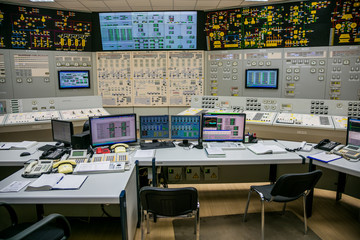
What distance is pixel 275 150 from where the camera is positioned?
2.85 meters

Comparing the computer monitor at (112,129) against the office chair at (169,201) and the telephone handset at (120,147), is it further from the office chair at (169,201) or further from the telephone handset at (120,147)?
the office chair at (169,201)

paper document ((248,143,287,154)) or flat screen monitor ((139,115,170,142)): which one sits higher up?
flat screen monitor ((139,115,170,142))

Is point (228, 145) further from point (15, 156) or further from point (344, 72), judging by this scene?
point (344, 72)

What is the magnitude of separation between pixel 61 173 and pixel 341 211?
9.69ft

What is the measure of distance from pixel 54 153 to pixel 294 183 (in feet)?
7.69

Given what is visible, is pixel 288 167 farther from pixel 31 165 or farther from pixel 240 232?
pixel 31 165

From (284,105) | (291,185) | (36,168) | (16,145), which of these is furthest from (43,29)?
(291,185)

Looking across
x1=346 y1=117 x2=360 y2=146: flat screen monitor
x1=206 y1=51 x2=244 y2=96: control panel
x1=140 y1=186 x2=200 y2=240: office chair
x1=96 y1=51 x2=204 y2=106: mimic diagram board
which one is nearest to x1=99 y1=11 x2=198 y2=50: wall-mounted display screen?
x1=96 y1=51 x2=204 y2=106: mimic diagram board

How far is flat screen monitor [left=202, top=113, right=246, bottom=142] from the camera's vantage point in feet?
10.1

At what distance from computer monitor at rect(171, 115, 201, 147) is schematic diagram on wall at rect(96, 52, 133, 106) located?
10.5 ft

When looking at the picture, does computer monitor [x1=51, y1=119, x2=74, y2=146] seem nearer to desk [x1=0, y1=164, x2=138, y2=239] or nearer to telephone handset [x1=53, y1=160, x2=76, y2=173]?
telephone handset [x1=53, y1=160, x2=76, y2=173]

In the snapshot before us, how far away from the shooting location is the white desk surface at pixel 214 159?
258 cm

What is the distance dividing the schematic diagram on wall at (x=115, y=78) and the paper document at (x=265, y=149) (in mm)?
3775

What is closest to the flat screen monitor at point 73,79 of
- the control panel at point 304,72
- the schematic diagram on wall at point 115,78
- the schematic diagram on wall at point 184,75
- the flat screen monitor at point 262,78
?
the schematic diagram on wall at point 115,78
